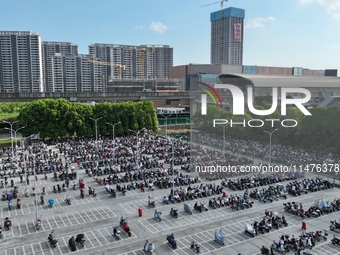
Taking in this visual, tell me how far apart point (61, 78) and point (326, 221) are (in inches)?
5883

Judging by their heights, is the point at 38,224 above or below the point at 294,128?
below

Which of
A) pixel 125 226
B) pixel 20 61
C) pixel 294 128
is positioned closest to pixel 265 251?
pixel 125 226

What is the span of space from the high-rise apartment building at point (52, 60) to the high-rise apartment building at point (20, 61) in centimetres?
1048

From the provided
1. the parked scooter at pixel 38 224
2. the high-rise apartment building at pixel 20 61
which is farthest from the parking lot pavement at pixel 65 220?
the high-rise apartment building at pixel 20 61

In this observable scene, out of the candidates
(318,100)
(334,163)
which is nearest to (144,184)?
(334,163)

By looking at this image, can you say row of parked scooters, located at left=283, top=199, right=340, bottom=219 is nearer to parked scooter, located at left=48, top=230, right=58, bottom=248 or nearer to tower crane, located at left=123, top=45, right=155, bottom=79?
parked scooter, located at left=48, top=230, right=58, bottom=248

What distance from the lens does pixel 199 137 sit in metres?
41.0

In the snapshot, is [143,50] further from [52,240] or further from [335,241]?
[335,241]

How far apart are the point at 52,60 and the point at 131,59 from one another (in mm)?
41978

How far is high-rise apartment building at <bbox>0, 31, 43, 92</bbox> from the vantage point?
140 metres

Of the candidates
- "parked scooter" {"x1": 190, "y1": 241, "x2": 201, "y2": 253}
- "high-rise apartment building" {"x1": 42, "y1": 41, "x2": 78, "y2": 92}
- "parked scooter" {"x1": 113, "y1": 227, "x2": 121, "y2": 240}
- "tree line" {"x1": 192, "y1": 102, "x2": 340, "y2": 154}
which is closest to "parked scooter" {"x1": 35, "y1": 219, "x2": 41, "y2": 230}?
"parked scooter" {"x1": 113, "y1": 227, "x2": 121, "y2": 240}

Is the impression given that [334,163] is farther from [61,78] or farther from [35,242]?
[61,78]

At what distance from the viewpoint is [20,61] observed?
467ft

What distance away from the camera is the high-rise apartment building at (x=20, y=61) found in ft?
458
